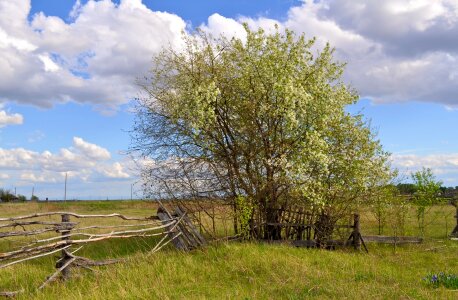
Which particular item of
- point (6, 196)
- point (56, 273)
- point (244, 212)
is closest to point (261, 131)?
point (244, 212)

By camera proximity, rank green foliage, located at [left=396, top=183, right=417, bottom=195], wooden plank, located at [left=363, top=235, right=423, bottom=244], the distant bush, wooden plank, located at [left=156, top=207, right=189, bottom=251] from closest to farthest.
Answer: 1. wooden plank, located at [left=156, top=207, right=189, bottom=251]
2. wooden plank, located at [left=363, top=235, right=423, bottom=244]
3. green foliage, located at [left=396, top=183, right=417, bottom=195]
4. the distant bush

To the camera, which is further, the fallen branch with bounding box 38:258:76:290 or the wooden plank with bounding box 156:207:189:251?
the wooden plank with bounding box 156:207:189:251

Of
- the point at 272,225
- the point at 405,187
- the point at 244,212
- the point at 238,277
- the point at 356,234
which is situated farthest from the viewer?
the point at 405,187

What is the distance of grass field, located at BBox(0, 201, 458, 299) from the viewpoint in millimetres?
8289

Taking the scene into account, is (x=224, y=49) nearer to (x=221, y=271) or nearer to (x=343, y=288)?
(x=221, y=271)

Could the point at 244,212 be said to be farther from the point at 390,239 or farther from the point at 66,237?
the point at 390,239

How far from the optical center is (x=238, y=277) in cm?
970

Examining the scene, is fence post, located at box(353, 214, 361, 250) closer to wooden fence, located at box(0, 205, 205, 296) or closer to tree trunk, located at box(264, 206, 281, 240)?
tree trunk, located at box(264, 206, 281, 240)

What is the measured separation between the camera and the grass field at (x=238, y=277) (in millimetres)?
8289

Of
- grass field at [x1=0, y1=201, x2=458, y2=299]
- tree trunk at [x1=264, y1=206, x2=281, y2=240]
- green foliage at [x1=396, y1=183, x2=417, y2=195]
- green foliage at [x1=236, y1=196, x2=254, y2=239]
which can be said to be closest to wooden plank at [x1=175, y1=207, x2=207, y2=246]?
grass field at [x1=0, y1=201, x2=458, y2=299]

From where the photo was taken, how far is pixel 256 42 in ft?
48.2

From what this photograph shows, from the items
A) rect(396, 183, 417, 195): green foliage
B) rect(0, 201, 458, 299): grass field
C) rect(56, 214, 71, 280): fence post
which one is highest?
rect(396, 183, 417, 195): green foliage

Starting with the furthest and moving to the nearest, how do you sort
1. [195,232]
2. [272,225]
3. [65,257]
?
[272,225], [195,232], [65,257]

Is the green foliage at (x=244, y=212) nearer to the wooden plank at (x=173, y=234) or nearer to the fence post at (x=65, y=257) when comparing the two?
the wooden plank at (x=173, y=234)
